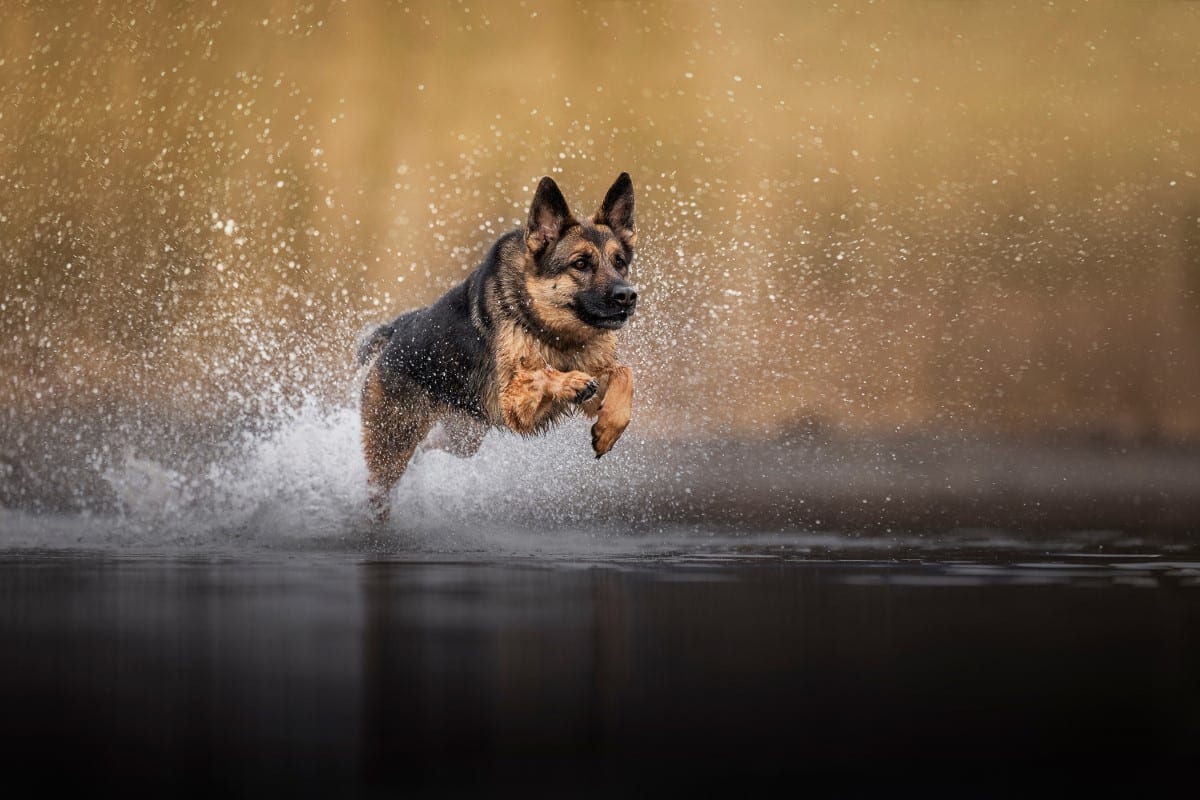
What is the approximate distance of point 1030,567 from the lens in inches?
216

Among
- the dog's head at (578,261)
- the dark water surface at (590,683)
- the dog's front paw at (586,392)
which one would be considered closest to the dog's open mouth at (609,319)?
the dog's head at (578,261)

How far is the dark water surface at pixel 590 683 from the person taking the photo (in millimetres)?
1880

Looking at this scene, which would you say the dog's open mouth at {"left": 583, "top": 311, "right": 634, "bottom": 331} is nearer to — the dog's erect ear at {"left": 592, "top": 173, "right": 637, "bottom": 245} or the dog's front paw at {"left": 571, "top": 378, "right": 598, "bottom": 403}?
the dog's front paw at {"left": 571, "top": 378, "right": 598, "bottom": 403}

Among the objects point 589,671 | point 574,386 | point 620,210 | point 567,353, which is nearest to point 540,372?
point 574,386

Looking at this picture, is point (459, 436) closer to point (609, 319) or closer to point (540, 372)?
point (540, 372)

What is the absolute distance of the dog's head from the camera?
19.3 ft

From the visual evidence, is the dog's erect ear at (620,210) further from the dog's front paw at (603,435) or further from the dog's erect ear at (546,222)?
the dog's front paw at (603,435)

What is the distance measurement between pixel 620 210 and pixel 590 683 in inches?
154

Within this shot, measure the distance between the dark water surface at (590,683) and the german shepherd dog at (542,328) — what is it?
1208 mm

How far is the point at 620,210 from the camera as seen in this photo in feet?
20.4

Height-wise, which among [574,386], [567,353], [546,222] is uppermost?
[546,222]

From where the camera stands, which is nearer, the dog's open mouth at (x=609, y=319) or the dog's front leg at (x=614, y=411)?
the dog's front leg at (x=614, y=411)

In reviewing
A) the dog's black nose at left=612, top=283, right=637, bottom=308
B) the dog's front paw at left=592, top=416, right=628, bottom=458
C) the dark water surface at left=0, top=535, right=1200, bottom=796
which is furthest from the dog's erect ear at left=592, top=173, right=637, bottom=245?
the dark water surface at left=0, top=535, right=1200, bottom=796

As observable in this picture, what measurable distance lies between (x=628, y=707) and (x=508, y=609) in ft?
5.09
